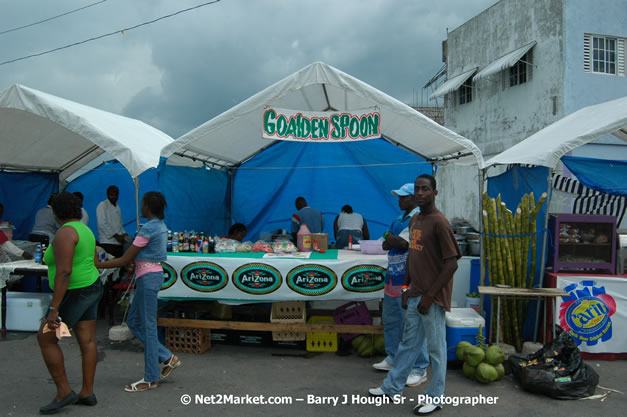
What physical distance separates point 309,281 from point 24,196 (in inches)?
322

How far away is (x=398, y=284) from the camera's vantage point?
511 centimetres

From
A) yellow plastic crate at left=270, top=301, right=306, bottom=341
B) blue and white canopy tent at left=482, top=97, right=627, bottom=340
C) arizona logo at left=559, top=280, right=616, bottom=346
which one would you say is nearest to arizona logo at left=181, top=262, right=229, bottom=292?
yellow plastic crate at left=270, top=301, right=306, bottom=341

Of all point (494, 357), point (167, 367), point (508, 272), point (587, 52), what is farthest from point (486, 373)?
point (587, 52)

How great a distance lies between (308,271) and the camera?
588 cm

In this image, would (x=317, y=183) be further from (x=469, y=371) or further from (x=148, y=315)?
(x=148, y=315)

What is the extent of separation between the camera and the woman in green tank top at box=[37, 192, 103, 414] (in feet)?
12.8

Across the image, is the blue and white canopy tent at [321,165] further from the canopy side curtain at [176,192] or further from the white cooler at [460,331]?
the white cooler at [460,331]

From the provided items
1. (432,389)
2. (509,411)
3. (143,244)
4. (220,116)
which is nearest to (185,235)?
(220,116)

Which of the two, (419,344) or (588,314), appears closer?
(419,344)

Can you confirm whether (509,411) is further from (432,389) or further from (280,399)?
(280,399)

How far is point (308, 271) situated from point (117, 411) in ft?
8.24

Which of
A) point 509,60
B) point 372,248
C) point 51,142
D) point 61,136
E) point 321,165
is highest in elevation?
point 509,60

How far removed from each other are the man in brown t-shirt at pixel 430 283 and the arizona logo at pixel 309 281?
1667 millimetres

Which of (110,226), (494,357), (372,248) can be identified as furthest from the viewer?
(110,226)
